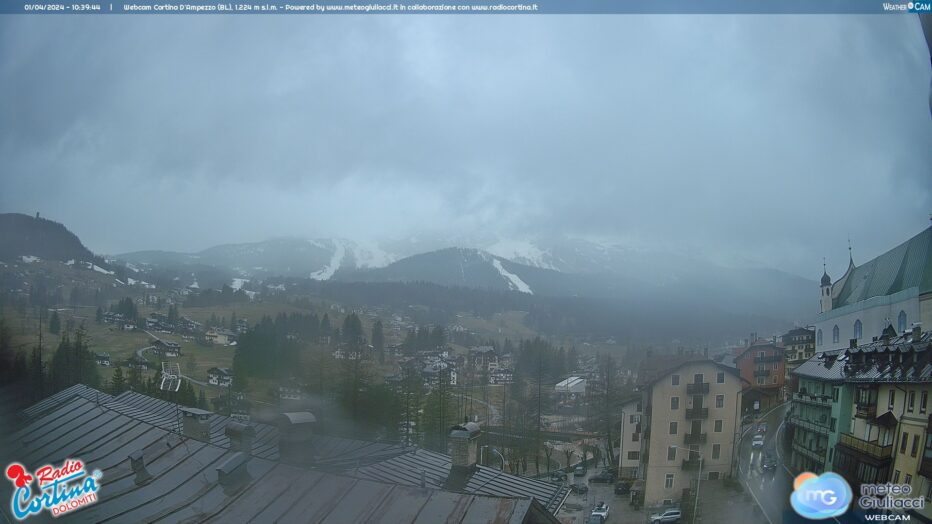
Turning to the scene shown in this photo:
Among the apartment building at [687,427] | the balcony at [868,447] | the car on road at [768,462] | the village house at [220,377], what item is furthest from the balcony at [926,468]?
the village house at [220,377]

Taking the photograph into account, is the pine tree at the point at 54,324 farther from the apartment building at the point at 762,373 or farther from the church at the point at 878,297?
the church at the point at 878,297

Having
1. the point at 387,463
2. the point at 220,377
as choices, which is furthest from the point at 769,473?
the point at 220,377

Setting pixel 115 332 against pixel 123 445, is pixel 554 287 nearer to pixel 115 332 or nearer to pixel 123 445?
pixel 123 445

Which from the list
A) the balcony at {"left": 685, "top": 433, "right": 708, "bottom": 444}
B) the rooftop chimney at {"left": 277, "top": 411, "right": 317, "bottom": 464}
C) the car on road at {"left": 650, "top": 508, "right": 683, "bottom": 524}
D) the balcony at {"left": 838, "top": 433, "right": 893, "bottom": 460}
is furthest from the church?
the rooftop chimney at {"left": 277, "top": 411, "right": 317, "bottom": 464}

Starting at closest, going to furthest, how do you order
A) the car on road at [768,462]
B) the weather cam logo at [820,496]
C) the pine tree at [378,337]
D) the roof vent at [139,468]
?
the weather cam logo at [820,496] → the car on road at [768,462] → the roof vent at [139,468] → the pine tree at [378,337]

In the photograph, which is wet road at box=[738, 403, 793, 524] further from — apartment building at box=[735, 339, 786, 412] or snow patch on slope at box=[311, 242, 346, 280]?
snow patch on slope at box=[311, 242, 346, 280]

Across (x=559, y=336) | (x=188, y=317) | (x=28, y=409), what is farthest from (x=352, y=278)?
(x=28, y=409)
